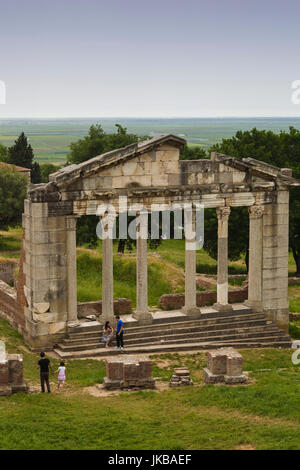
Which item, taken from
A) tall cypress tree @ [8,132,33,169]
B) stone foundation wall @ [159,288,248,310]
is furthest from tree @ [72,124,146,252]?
tall cypress tree @ [8,132,33,169]

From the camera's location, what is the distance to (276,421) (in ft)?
67.0

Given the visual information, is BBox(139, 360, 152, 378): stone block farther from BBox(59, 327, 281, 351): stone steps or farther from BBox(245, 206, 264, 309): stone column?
BBox(245, 206, 264, 309): stone column

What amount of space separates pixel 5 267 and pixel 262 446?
29360 millimetres

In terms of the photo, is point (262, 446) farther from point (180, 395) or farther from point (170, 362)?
point (170, 362)

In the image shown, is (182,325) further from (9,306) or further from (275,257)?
(9,306)

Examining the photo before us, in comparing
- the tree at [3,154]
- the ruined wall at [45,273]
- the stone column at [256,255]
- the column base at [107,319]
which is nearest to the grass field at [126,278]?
the column base at [107,319]

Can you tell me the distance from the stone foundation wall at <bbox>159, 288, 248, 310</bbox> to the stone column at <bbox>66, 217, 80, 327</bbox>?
217 inches

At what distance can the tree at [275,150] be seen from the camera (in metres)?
51.0

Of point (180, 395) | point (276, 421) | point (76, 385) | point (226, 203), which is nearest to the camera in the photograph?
point (276, 421)

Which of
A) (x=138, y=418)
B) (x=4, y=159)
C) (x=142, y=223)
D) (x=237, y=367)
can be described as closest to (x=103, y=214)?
(x=142, y=223)

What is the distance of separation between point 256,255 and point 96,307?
312 inches

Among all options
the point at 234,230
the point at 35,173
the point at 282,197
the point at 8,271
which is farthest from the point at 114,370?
the point at 35,173

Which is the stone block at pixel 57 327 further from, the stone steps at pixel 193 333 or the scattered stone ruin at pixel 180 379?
the scattered stone ruin at pixel 180 379

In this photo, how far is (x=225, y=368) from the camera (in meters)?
25.2
